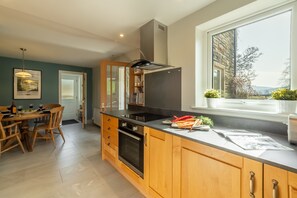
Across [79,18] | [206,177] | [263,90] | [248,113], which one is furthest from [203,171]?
[79,18]

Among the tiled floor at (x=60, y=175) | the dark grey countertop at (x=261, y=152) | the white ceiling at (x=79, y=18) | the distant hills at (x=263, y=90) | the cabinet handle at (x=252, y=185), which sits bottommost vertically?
the tiled floor at (x=60, y=175)

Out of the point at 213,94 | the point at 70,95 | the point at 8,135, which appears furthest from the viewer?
the point at 70,95

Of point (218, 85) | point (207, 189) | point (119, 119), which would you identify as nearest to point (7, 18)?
point (119, 119)

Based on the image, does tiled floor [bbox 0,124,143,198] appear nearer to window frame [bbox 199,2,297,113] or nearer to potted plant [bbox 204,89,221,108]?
potted plant [bbox 204,89,221,108]

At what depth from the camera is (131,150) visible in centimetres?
174

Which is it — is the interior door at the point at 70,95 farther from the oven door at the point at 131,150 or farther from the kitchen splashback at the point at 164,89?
the oven door at the point at 131,150

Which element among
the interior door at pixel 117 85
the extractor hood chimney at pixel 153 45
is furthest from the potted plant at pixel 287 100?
the interior door at pixel 117 85

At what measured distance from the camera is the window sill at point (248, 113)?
3.86 ft

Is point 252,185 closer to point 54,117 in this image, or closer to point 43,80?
point 54,117

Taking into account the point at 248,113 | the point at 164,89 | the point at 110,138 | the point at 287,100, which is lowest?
the point at 110,138

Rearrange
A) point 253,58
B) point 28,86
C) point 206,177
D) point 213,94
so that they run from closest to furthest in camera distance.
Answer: point 206,177
point 253,58
point 213,94
point 28,86

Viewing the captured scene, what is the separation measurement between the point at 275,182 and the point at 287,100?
2.46 feet

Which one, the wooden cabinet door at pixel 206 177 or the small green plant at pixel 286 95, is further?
the small green plant at pixel 286 95

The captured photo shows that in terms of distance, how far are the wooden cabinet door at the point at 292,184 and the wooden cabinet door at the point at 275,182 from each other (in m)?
0.01
